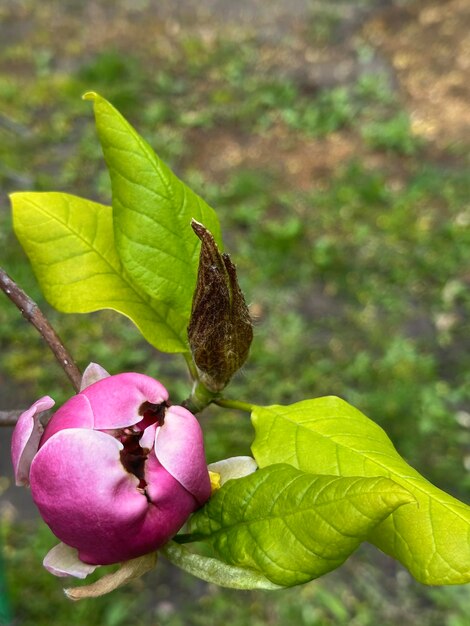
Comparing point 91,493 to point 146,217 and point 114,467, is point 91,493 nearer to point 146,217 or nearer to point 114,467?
point 114,467

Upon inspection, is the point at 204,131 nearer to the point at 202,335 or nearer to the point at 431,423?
the point at 431,423

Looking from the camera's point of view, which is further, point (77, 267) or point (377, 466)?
point (77, 267)

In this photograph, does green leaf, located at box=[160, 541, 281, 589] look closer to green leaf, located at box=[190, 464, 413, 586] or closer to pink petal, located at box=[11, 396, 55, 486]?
green leaf, located at box=[190, 464, 413, 586]

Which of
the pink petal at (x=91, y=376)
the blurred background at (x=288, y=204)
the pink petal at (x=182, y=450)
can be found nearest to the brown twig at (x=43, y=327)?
the pink petal at (x=91, y=376)

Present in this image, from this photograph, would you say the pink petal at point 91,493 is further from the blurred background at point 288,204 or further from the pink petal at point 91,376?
the blurred background at point 288,204

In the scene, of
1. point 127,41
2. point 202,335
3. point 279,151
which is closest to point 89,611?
point 202,335

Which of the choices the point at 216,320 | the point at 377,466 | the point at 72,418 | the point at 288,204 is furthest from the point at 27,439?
the point at 288,204

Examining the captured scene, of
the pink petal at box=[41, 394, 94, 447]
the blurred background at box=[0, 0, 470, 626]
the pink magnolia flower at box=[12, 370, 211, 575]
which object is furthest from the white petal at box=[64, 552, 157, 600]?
the blurred background at box=[0, 0, 470, 626]
